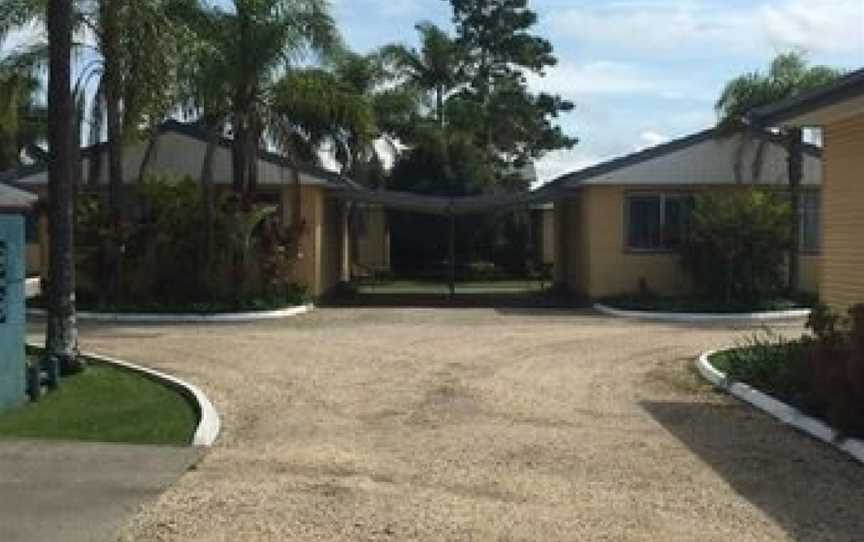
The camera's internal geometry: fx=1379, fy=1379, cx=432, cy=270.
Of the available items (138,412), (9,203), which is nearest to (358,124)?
(9,203)

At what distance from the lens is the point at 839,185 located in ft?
52.9

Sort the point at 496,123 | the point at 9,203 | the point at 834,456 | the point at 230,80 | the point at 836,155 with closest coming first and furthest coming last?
the point at 834,456
the point at 836,155
the point at 230,80
the point at 9,203
the point at 496,123

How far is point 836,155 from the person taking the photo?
53.2 ft

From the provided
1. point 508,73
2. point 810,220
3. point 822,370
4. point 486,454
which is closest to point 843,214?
point 822,370

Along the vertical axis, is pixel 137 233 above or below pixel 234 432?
above

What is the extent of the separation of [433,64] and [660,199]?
2419 centimetres

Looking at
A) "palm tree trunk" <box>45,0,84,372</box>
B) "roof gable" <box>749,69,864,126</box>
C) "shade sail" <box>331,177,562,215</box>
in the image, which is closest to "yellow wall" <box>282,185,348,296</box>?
"shade sail" <box>331,177,562,215</box>

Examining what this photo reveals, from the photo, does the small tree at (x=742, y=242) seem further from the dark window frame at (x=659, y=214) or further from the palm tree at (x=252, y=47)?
the palm tree at (x=252, y=47)

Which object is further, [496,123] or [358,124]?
[496,123]

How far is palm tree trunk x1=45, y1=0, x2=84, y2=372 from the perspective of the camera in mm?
15078

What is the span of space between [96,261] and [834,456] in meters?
18.0

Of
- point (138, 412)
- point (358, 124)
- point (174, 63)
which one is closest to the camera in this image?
point (138, 412)

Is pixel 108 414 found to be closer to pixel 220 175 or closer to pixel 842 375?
pixel 842 375

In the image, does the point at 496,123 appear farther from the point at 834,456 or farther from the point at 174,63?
the point at 834,456
